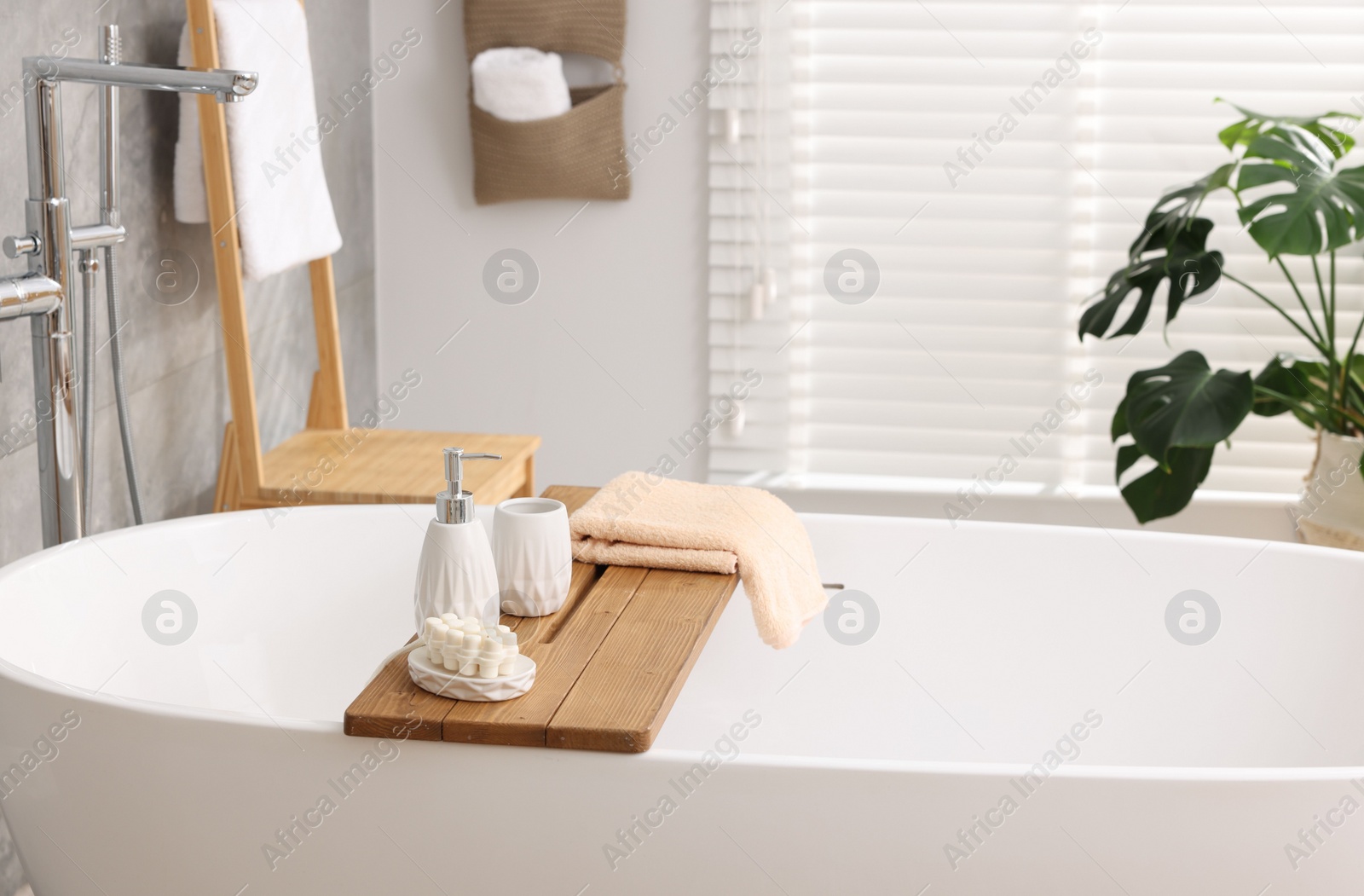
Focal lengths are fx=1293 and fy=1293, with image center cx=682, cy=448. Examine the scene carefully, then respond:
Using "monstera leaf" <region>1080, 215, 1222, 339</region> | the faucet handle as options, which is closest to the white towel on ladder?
the faucet handle

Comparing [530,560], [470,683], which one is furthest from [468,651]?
[530,560]

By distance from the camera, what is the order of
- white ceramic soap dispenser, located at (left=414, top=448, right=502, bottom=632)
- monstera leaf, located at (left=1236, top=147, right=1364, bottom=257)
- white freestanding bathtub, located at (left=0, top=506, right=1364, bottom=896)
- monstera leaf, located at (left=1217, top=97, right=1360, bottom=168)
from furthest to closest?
monstera leaf, located at (left=1217, top=97, right=1360, bottom=168), monstera leaf, located at (left=1236, top=147, right=1364, bottom=257), white ceramic soap dispenser, located at (left=414, top=448, right=502, bottom=632), white freestanding bathtub, located at (left=0, top=506, right=1364, bottom=896)

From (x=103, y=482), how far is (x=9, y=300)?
21.6 inches

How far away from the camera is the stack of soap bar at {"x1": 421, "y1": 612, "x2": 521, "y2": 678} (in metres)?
1.28

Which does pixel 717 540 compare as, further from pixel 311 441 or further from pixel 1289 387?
pixel 1289 387

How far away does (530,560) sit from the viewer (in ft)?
5.14

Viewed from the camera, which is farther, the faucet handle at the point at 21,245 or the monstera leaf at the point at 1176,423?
the monstera leaf at the point at 1176,423

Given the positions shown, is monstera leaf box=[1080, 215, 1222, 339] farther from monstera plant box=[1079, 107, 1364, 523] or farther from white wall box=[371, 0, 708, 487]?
white wall box=[371, 0, 708, 487]

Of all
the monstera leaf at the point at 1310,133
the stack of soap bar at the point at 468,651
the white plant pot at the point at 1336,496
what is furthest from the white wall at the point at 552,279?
the stack of soap bar at the point at 468,651

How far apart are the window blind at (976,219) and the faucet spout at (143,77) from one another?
5.17 ft

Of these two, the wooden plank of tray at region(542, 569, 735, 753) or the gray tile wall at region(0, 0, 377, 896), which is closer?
the wooden plank of tray at region(542, 569, 735, 753)

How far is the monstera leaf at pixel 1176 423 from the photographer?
243 centimetres

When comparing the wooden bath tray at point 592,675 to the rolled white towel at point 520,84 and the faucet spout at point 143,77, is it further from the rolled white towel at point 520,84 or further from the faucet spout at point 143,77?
the rolled white towel at point 520,84

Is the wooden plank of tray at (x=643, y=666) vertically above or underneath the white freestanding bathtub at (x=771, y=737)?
above
